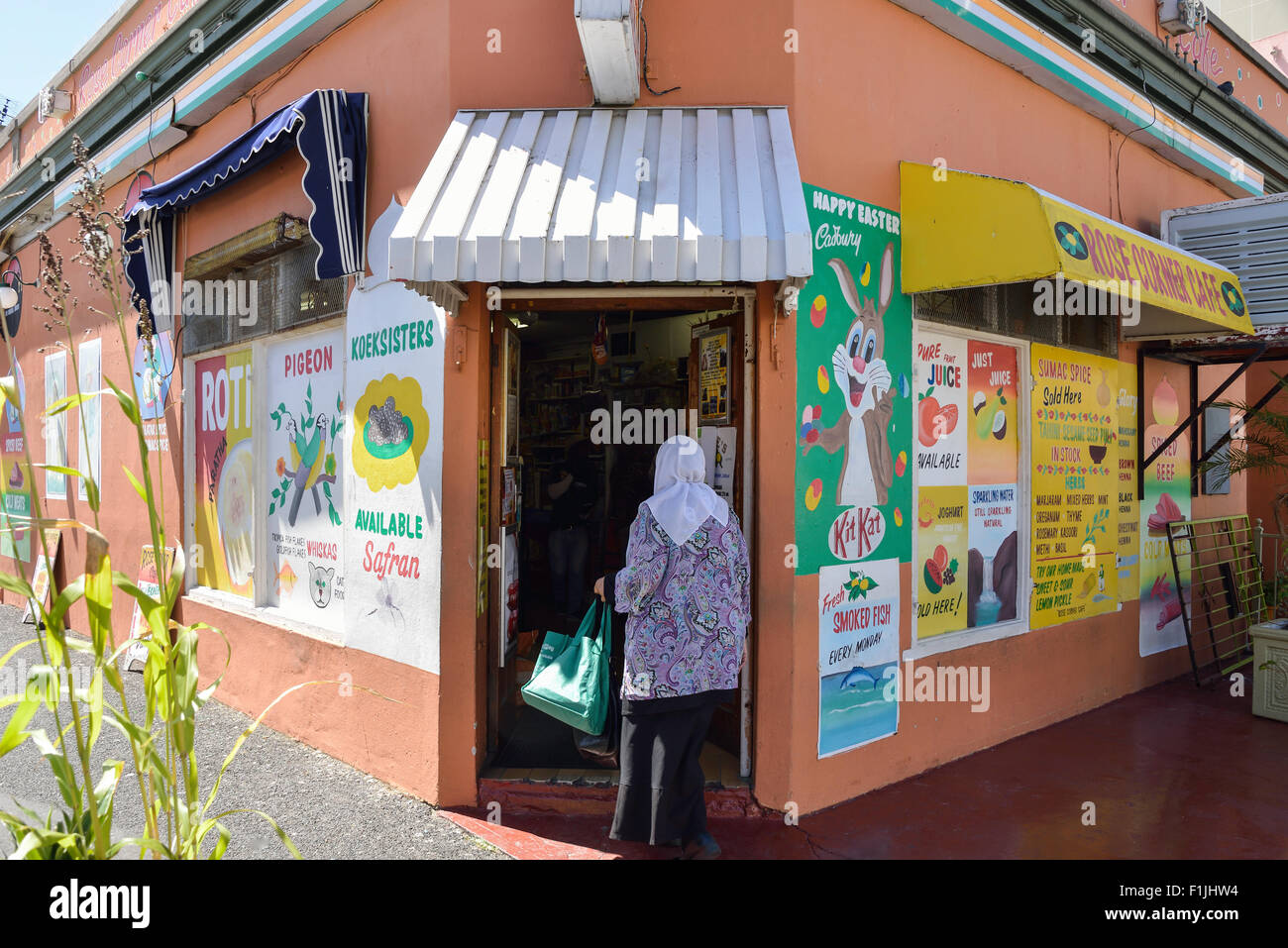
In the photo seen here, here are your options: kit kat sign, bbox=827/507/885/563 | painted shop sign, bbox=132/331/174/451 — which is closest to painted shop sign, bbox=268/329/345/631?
painted shop sign, bbox=132/331/174/451

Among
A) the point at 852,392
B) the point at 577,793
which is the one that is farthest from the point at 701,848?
the point at 852,392

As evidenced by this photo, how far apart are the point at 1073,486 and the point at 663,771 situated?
167 inches

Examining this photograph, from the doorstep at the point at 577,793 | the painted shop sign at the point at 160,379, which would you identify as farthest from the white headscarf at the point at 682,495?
the painted shop sign at the point at 160,379

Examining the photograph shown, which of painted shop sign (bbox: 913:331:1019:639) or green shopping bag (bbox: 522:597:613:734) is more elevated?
painted shop sign (bbox: 913:331:1019:639)

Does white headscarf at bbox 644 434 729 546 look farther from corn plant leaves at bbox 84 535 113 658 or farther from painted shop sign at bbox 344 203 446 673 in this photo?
corn plant leaves at bbox 84 535 113 658

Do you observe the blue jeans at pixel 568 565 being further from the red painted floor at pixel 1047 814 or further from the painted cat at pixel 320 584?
the red painted floor at pixel 1047 814

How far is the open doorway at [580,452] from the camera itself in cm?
450

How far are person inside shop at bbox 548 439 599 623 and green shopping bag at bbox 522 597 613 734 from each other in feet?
7.75

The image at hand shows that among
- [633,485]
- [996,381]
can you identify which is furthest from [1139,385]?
[633,485]

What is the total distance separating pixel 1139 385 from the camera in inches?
269

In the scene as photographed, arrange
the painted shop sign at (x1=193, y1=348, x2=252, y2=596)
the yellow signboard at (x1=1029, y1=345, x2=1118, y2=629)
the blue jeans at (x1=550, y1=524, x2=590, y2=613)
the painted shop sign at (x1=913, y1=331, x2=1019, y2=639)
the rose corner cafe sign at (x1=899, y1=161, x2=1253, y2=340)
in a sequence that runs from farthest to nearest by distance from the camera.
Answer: the blue jeans at (x1=550, y1=524, x2=590, y2=613), the painted shop sign at (x1=193, y1=348, x2=252, y2=596), the yellow signboard at (x1=1029, y1=345, x2=1118, y2=629), the painted shop sign at (x1=913, y1=331, x2=1019, y2=639), the rose corner cafe sign at (x1=899, y1=161, x2=1253, y2=340)

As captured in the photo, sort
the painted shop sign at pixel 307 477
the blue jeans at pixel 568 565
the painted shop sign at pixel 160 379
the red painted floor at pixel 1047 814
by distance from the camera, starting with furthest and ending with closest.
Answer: the painted shop sign at pixel 160 379 < the blue jeans at pixel 568 565 < the painted shop sign at pixel 307 477 < the red painted floor at pixel 1047 814

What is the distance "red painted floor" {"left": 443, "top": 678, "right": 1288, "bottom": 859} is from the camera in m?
3.97

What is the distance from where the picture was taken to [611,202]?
371 centimetres
